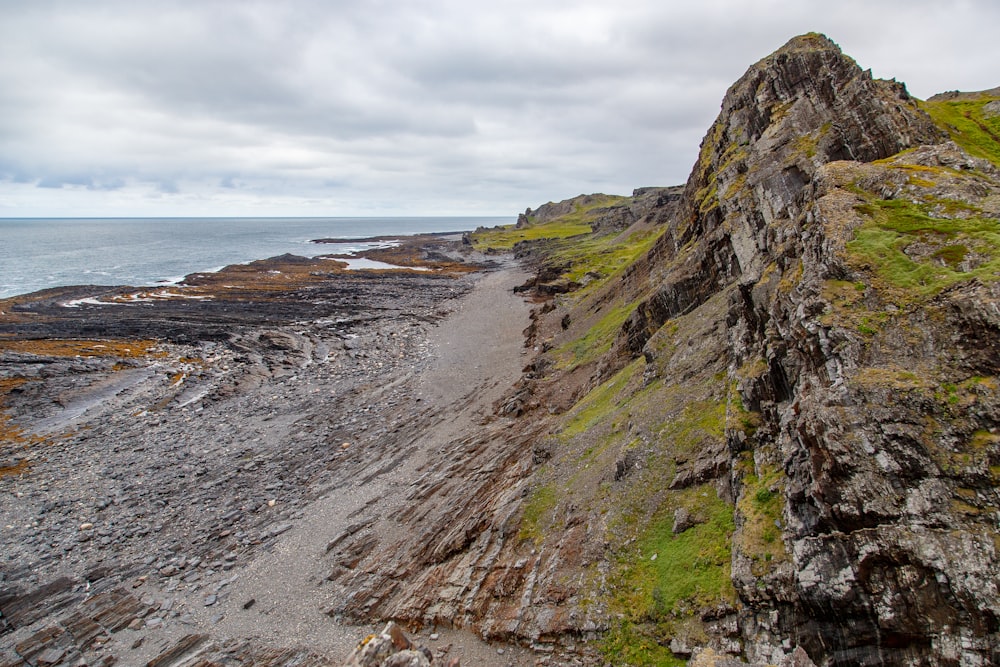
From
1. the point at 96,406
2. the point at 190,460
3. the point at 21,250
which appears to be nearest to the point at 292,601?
the point at 190,460

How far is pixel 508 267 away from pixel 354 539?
102m

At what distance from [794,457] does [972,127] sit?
22.3 metres

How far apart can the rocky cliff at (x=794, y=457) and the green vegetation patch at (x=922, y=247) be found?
6 cm

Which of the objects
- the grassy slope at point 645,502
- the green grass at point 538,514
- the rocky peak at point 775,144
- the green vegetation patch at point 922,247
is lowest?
the green grass at point 538,514

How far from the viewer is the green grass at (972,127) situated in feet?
68.8

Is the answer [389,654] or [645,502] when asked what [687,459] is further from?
[389,654]

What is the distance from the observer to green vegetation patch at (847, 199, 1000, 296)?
11.9 m

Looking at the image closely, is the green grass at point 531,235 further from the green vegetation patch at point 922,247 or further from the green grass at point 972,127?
the green vegetation patch at point 922,247

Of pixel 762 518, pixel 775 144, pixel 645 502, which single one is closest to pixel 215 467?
pixel 645 502

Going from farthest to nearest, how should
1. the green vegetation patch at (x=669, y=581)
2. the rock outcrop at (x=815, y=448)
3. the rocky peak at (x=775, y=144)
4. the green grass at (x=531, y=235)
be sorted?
the green grass at (x=531, y=235) < the rocky peak at (x=775, y=144) < the green vegetation patch at (x=669, y=581) < the rock outcrop at (x=815, y=448)

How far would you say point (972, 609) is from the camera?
8.59 m

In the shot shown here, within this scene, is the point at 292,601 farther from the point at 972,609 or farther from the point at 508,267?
the point at 508,267

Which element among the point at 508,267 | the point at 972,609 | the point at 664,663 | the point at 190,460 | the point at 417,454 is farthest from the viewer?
the point at 508,267

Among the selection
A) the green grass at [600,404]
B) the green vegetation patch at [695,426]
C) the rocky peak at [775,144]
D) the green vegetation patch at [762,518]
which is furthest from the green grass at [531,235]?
the green vegetation patch at [762,518]
